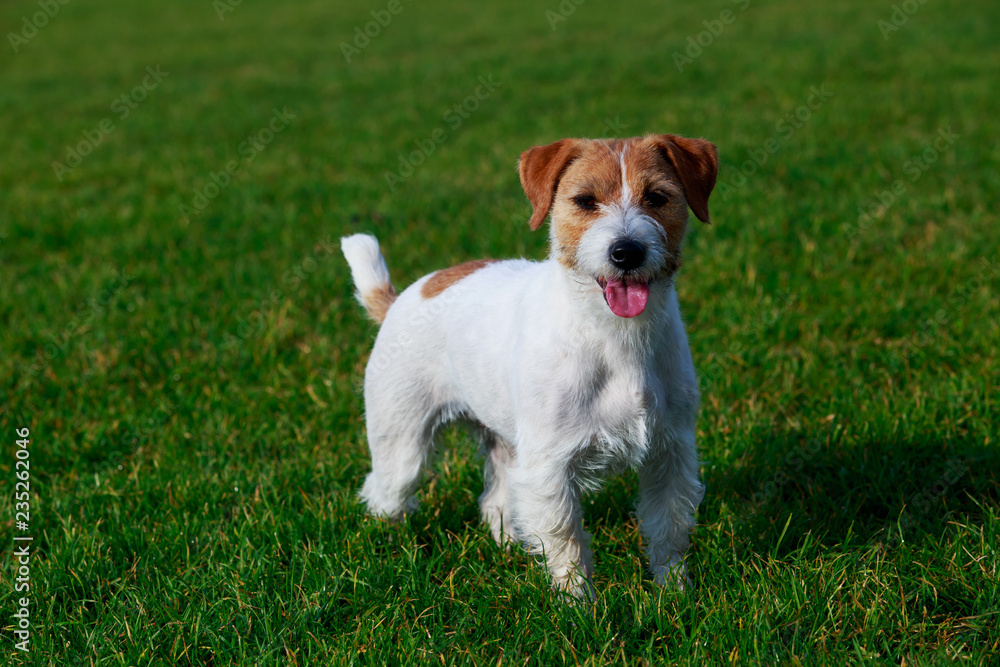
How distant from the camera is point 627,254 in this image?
9.02 ft

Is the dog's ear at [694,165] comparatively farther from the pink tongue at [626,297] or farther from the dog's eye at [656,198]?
the pink tongue at [626,297]

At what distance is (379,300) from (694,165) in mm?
1671

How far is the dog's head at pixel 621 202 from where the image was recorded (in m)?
2.80

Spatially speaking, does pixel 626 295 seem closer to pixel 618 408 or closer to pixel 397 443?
pixel 618 408

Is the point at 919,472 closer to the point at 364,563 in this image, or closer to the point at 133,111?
the point at 364,563

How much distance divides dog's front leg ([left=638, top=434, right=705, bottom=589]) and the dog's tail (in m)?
1.52

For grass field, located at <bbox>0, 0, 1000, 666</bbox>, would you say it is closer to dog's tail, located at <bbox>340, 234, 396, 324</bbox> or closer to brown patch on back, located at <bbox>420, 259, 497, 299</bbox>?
dog's tail, located at <bbox>340, 234, 396, 324</bbox>

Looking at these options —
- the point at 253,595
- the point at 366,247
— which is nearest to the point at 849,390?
the point at 366,247

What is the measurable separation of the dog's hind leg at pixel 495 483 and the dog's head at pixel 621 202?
1.12 metres

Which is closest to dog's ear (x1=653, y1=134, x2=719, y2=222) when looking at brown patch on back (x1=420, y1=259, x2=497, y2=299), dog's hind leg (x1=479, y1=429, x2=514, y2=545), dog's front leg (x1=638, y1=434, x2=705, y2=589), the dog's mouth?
the dog's mouth

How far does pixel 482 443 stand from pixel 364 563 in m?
0.85

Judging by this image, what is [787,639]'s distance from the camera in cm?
294

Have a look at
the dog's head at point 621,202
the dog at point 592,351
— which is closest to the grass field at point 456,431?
the dog at point 592,351

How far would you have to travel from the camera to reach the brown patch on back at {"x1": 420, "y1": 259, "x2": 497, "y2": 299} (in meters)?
3.73
